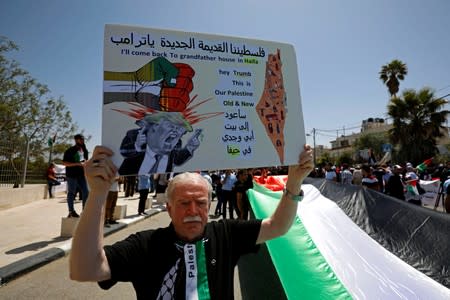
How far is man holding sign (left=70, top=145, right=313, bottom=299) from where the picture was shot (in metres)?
1.36

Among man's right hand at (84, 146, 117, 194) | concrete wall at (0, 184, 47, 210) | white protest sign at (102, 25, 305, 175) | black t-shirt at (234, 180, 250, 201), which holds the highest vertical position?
white protest sign at (102, 25, 305, 175)

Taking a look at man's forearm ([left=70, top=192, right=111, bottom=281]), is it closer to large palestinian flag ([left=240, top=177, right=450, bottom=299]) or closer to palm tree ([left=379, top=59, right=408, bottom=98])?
large palestinian flag ([left=240, top=177, right=450, bottom=299])

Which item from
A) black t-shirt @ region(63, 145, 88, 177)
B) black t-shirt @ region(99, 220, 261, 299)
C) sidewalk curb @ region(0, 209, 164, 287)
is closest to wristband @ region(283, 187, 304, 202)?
black t-shirt @ region(99, 220, 261, 299)

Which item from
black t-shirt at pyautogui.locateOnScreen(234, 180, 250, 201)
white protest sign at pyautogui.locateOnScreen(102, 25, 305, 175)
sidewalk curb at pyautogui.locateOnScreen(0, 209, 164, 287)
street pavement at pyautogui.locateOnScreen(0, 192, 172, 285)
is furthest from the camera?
black t-shirt at pyautogui.locateOnScreen(234, 180, 250, 201)

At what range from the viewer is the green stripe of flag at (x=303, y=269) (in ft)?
7.00

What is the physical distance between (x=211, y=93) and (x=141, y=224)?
7.47 m

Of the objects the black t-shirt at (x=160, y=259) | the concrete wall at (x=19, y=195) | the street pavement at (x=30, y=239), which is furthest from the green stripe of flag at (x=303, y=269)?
the concrete wall at (x=19, y=195)

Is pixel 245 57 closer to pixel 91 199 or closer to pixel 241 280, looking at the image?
pixel 91 199

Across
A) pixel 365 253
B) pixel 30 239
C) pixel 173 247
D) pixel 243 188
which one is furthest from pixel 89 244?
pixel 243 188

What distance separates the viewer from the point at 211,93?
1833 mm

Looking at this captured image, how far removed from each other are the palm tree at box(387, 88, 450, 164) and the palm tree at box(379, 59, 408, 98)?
8181 millimetres

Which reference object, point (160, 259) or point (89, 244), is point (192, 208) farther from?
point (89, 244)

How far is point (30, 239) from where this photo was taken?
5.82m

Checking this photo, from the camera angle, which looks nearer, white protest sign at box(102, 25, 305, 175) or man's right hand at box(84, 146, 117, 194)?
man's right hand at box(84, 146, 117, 194)
